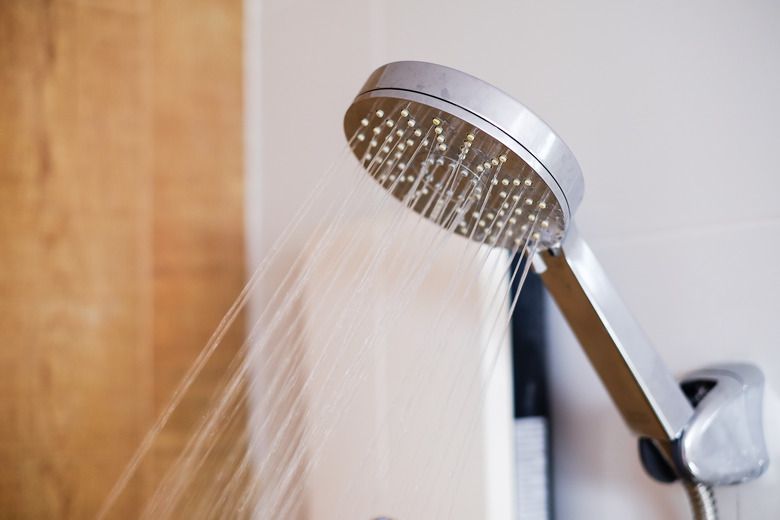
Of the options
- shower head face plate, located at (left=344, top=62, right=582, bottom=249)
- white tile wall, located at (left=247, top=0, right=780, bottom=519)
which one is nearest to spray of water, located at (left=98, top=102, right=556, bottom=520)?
shower head face plate, located at (left=344, top=62, right=582, bottom=249)

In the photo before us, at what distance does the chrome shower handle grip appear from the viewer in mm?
455

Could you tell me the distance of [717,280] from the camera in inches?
21.1

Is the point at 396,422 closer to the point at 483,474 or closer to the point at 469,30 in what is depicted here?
the point at 483,474

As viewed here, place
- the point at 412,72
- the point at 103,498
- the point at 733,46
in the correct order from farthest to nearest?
the point at 103,498 < the point at 733,46 < the point at 412,72

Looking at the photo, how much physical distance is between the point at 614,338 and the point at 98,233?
638 mm

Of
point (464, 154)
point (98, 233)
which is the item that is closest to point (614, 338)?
point (464, 154)

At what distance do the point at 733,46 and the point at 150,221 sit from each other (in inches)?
26.6

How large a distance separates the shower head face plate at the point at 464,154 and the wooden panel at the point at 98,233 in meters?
0.51

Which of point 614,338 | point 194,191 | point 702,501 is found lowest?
point 702,501

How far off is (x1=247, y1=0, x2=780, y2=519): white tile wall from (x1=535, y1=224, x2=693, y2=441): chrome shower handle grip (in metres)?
0.09

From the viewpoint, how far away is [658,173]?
0.57 meters

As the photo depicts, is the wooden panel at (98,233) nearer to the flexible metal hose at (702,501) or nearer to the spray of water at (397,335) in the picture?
the spray of water at (397,335)

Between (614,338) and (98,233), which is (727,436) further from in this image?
(98,233)

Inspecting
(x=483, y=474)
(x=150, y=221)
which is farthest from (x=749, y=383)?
(x=150, y=221)
